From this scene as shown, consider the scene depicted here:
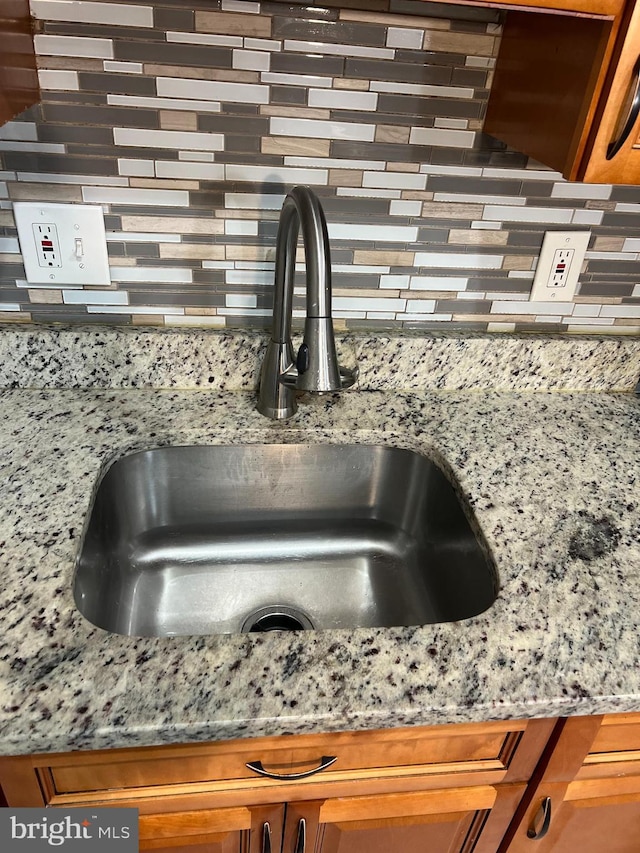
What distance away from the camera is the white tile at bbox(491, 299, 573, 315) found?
1.09 metres

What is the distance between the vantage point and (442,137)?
3.09ft

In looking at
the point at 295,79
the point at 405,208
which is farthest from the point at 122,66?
the point at 405,208

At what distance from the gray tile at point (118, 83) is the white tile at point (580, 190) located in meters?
0.60

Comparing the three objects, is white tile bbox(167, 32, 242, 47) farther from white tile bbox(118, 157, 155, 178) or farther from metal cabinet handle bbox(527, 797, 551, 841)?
metal cabinet handle bbox(527, 797, 551, 841)

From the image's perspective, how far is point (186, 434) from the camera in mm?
957

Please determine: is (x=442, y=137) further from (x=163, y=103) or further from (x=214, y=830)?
(x=214, y=830)

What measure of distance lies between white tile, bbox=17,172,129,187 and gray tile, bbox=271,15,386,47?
0.29 metres

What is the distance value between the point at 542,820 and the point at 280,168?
3.05ft

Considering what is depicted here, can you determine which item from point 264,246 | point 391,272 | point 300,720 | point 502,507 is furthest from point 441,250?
point 300,720

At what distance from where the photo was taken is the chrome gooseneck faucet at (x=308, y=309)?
76 cm

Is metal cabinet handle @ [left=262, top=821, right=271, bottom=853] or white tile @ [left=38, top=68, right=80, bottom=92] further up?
white tile @ [left=38, top=68, right=80, bottom=92]

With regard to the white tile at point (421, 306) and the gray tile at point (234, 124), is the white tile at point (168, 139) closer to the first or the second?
the gray tile at point (234, 124)

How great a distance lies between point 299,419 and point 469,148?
1.54ft

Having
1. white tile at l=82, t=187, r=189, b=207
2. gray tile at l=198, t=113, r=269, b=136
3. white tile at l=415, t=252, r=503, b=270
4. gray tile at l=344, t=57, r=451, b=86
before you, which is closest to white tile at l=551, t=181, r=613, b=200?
white tile at l=415, t=252, r=503, b=270
